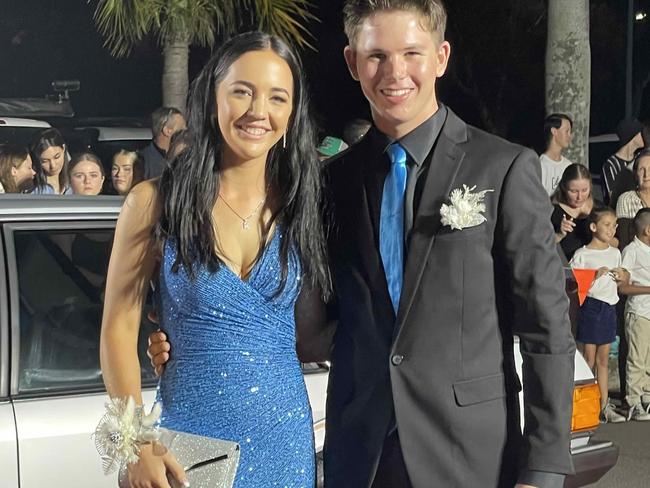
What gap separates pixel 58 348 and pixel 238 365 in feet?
3.83

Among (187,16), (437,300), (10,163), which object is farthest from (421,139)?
(187,16)

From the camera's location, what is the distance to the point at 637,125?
922 cm

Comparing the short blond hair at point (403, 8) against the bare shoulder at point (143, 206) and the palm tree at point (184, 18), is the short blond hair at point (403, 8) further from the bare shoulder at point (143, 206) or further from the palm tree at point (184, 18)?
the palm tree at point (184, 18)

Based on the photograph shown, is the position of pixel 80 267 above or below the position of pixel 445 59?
below

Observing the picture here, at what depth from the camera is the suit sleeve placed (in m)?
2.41

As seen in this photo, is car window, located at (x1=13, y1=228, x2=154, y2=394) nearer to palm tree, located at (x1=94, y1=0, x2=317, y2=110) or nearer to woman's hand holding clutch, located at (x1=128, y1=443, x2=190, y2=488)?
woman's hand holding clutch, located at (x1=128, y1=443, x2=190, y2=488)

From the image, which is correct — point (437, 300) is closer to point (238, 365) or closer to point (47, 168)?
point (238, 365)

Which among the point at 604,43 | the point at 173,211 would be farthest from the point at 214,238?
the point at 604,43

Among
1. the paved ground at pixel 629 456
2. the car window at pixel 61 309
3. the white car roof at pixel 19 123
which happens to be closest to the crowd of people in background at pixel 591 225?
the paved ground at pixel 629 456

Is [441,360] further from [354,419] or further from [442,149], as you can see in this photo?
[442,149]

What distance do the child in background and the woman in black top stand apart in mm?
100

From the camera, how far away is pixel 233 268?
8.64 feet

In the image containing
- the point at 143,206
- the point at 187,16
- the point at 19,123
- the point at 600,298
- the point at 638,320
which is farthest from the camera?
the point at 187,16

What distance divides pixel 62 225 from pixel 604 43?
86.8ft
